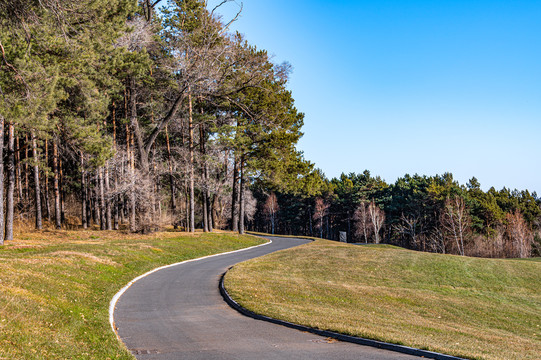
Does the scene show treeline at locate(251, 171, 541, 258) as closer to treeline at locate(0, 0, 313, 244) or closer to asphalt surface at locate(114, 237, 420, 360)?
treeline at locate(0, 0, 313, 244)

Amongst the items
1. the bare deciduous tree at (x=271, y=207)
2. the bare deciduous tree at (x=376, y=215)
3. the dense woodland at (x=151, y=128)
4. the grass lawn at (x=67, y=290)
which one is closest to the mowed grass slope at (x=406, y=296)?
the grass lawn at (x=67, y=290)

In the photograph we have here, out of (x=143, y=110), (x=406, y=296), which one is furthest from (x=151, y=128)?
(x=406, y=296)

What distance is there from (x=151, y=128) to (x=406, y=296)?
29.7 meters

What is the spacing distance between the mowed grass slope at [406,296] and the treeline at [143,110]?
41.2 ft

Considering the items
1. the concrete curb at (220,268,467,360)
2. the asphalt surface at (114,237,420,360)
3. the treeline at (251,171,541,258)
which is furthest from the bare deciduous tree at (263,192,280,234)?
the concrete curb at (220,268,467,360)

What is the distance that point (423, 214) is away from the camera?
72.1 metres

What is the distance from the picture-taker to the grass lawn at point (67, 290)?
7977 mm

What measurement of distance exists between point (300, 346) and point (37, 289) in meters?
8.42

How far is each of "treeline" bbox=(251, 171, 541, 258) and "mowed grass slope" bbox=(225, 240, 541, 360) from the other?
742 inches

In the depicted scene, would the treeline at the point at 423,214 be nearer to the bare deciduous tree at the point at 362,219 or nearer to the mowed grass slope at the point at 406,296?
the bare deciduous tree at the point at 362,219

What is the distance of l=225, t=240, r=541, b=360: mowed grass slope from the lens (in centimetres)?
1149

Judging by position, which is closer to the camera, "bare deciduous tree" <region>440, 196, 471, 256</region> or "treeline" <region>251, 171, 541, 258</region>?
"bare deciduous tree" <region>440, 196, 471, 256</region>

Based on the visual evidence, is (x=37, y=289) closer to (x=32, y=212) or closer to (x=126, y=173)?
(x=126, y=173)

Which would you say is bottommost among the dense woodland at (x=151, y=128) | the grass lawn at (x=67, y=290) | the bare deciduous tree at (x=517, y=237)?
the bare deciduous tree at (x=517, y=237)
